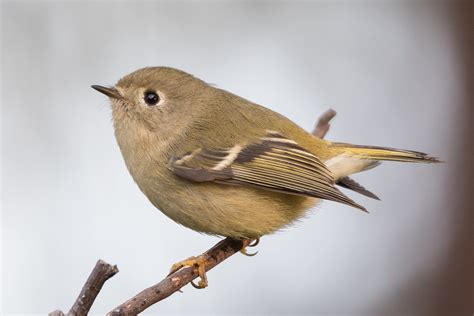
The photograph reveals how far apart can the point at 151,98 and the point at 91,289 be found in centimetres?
115

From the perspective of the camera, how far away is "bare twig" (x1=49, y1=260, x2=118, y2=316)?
1781 millimetres

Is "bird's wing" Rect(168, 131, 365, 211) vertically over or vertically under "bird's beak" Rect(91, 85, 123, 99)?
under

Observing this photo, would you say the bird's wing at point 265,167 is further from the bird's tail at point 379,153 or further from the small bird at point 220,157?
the bird's tail at point 379,153

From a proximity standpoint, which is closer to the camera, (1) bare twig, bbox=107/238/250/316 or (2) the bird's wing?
(1) bare twig, bbox=107/238/250/316

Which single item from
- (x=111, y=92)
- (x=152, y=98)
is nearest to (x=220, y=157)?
(x=152, y=98)

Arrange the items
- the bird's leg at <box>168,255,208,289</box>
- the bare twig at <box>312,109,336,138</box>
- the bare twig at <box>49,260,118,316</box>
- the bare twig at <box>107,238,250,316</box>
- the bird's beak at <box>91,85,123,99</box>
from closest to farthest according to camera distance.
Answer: the bare twig at <box>49,260,118,316</box>, the bare twig at <box>107,238,250,316</box>, the bird's leg at <box>168,255,208,289</box>, the bird's beak at <box>91,85,123,99</box>, the bare twig at <box>312,109,336,138</box>

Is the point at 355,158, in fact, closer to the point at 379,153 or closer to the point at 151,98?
the point at 379,153

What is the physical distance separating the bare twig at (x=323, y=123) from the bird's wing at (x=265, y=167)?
0.43 metres

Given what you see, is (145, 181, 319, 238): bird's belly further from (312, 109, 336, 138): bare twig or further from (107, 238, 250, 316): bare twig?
(312, 109, 336, 138): bare twig

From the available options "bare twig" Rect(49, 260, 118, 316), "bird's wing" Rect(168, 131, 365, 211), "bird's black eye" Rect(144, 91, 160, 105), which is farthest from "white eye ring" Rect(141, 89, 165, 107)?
"bare twig" Rect(49, 260, 118, 316)

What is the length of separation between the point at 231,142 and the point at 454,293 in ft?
5.80

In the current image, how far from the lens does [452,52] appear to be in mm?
4621

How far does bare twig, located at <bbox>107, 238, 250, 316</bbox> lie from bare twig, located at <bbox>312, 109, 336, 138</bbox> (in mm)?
673

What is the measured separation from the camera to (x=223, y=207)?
257cm
